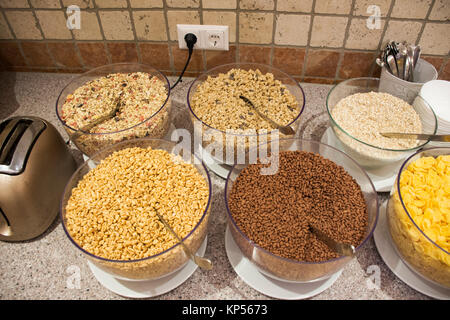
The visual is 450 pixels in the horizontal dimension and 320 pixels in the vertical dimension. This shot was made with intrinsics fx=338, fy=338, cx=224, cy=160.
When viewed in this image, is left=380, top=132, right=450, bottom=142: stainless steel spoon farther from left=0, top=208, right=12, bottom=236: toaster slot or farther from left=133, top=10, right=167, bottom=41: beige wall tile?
left=0, top=208, right=12, bottom=236: toaster slot

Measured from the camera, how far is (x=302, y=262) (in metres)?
0.75

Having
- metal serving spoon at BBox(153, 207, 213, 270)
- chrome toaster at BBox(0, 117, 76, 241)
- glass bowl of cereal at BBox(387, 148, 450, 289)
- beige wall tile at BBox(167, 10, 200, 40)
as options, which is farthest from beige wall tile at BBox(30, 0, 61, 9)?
glass bowl of cereal at BBox(387, 148, 450, 289)

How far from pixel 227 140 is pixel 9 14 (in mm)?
1017

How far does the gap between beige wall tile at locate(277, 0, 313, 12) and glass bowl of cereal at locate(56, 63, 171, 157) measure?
492 mm

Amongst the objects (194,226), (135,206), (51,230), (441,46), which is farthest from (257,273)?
(441,46)

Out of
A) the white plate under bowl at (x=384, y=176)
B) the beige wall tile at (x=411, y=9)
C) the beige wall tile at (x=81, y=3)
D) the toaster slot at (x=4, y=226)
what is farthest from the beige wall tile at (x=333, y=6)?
the toaster slot at (x=4, y=226)

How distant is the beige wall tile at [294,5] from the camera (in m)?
1.18

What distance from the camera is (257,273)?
0.91m

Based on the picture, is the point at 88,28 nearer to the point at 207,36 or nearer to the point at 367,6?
the point at 207,36

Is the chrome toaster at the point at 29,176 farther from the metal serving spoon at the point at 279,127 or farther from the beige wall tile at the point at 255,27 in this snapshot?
the beige wall tile at the point at 255,27

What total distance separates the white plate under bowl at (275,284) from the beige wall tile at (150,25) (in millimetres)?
902

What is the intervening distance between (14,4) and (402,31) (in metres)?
1.44

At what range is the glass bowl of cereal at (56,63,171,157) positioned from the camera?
106 cm
